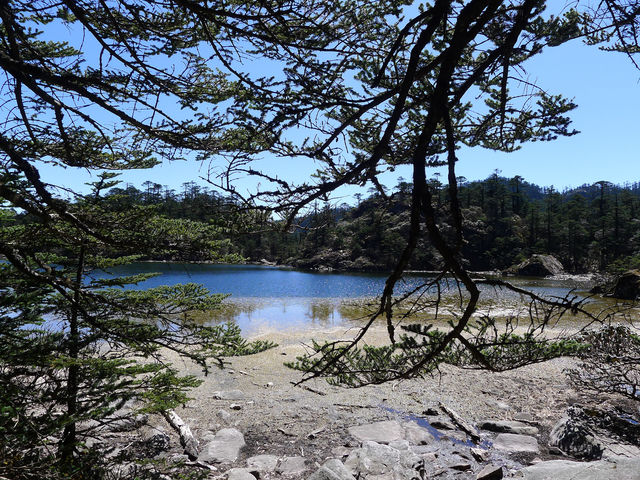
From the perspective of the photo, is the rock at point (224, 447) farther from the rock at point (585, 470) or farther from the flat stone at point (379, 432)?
the rock at point (585, 470)

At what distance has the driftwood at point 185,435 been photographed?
6.23 metres

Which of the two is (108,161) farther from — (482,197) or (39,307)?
(482,197)

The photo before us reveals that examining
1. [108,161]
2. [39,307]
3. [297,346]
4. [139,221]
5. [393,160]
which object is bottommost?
[297,346]

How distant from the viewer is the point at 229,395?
9.04 m

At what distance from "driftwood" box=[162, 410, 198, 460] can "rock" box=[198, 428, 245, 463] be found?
134 mm

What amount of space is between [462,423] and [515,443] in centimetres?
100

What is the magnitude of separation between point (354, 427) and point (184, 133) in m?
6.16

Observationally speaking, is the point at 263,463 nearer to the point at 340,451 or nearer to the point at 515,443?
the point at 340,451

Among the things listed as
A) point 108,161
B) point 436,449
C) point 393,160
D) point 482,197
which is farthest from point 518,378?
point 482,197

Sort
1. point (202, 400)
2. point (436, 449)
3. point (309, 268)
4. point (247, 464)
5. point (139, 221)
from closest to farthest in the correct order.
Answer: point (139, 221) < point (247, 464) < point (436, 449) < point (202, 400) < point (309, 268)

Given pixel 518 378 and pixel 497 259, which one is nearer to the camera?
pixel 518 378

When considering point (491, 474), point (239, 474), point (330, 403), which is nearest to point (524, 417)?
point (491, 474)

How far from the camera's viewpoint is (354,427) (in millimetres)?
7332

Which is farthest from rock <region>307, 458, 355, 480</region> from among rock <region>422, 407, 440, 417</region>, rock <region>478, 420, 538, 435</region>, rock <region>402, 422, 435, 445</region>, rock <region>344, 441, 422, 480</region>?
rock <region>478, 420, 538, 435</region>
